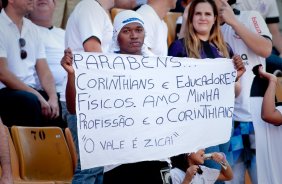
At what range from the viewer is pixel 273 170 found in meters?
7.99

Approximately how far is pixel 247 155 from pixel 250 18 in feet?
4.25

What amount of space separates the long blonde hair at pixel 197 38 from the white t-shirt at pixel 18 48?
147 cm

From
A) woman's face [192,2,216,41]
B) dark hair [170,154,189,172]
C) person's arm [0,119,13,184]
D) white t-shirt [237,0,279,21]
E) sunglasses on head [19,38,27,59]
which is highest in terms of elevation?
woman's face [192,2,216,41]

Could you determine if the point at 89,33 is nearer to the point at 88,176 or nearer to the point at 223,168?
the point at 88,176

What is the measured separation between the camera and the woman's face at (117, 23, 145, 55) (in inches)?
275

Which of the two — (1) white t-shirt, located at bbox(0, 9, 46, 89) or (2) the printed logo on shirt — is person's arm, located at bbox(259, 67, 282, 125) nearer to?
(2) the printed logo on shirt

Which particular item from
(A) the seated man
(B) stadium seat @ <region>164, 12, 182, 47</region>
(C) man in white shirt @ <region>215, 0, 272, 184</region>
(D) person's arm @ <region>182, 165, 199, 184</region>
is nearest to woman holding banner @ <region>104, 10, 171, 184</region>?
(D) person's arm @ <region>182, 165, 199, 184</region>

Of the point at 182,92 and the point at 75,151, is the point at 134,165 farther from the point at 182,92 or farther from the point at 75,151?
the point at 75,151

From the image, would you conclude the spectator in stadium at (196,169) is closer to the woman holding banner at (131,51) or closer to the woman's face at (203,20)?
the woman holding banner at (131,51)

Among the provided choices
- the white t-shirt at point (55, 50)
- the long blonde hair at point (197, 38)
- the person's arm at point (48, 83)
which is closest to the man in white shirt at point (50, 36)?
the white t-shirt at point (55, 50)

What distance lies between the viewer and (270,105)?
309 inches

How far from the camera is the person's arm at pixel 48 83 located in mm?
8375

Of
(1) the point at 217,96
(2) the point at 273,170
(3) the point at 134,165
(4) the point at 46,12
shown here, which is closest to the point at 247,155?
(2) the point at 273,170

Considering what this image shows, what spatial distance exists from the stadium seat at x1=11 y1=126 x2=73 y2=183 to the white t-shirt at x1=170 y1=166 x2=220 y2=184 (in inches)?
47.2
